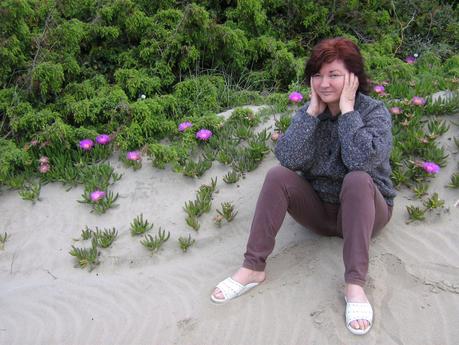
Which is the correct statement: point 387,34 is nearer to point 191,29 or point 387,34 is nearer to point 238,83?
point 238,83

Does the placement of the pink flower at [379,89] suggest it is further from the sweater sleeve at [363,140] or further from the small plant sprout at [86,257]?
the small plant sprout at [86,257]

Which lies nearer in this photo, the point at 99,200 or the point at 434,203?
the point at 434,203

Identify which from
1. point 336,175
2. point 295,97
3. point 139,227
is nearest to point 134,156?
point 139,227

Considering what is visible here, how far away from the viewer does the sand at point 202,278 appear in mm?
2432

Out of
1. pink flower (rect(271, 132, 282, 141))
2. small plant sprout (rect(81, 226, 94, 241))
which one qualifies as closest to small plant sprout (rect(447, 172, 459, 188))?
pink flower (rect(271, 132, 282, 141))

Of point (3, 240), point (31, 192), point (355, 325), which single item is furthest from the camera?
point (31, 192)

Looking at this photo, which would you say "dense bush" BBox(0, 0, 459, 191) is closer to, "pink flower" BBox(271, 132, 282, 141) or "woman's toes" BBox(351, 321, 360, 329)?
"pink flower" BBox(271, 132, 282, 141)

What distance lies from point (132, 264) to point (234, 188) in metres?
0.88

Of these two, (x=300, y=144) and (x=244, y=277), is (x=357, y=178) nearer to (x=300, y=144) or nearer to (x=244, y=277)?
(x=300, y=144)

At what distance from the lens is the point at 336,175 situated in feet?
8.44

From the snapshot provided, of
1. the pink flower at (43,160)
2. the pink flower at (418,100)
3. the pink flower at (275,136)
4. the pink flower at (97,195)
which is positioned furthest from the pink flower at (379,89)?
the pink flower at (43,160)

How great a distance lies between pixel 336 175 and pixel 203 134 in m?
1.41

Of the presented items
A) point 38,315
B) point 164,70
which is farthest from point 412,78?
point 38,315

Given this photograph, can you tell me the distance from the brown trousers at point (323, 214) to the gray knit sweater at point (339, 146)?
0.07 metres
